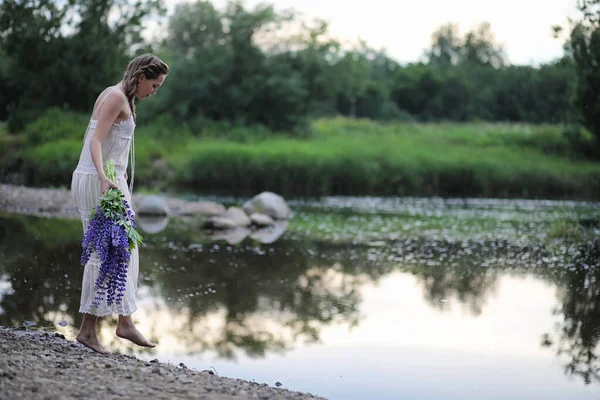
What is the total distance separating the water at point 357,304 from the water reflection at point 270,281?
0.03 meters

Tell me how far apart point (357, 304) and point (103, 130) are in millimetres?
4391

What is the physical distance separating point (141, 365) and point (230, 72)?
31152 millimetres

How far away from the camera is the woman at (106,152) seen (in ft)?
19.1

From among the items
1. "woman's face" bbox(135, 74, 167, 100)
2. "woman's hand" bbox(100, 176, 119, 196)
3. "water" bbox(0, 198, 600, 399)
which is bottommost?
"water" bbox(0, 198, 600, 399)

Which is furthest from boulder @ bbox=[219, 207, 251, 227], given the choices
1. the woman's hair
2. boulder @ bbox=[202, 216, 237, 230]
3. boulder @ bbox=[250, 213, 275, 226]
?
the woman's hair

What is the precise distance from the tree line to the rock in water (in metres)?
7.25

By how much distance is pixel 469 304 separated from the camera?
949cm

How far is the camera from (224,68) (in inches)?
1411

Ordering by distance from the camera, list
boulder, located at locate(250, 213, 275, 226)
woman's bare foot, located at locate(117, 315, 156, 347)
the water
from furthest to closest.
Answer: boulder, located at locate(250, 213, 275, 226), the water, woman's bare foot, located at locate(117, 315, 156, 347)

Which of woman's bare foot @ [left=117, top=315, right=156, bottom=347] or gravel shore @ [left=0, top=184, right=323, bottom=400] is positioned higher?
woman's bare foot @ [left=117, top=315, right=156, bottom=347]

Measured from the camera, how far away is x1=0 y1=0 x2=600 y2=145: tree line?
28.8m

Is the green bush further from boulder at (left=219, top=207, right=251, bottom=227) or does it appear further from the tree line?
boulder at (left=219, top=207, right=251, bottom=227)

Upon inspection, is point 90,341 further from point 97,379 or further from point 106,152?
point 106,152

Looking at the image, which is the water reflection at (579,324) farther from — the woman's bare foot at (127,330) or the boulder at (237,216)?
the boulder at (237,216)
